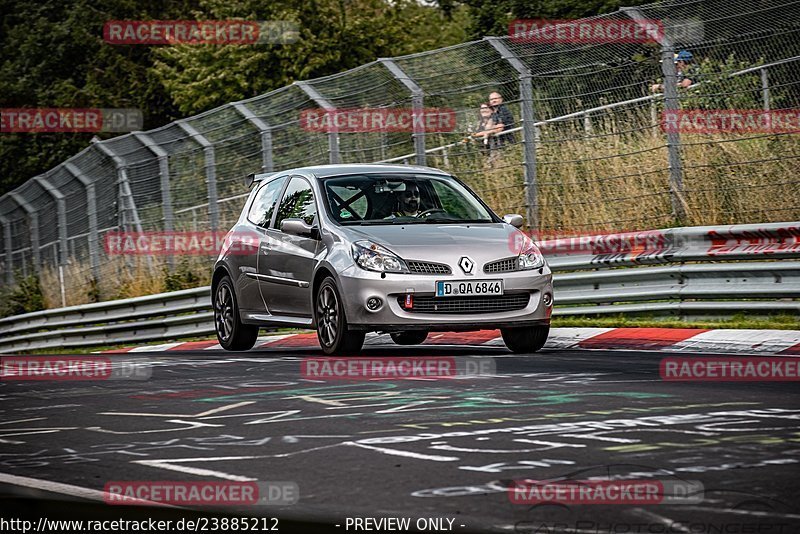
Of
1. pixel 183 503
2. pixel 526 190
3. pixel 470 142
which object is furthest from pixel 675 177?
pixel 183 503

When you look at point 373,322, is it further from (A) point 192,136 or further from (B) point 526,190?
(A) point 192,136

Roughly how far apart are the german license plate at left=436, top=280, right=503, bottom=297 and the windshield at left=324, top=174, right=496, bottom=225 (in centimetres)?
110

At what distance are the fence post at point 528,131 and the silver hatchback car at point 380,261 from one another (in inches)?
108

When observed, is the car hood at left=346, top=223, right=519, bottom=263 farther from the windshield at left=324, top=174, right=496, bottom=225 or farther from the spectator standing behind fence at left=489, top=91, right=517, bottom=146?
the spectator standing behind fence at left=489, top=91, right=517, bottom=146

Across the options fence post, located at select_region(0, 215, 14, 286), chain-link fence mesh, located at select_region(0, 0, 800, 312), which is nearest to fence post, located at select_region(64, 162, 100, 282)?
chain-link fence mesh, located at select_region(0, 0, 800, 312)

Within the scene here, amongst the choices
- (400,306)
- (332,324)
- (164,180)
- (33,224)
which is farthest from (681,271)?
(33,224)

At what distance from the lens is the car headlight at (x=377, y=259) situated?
11148 millimetres

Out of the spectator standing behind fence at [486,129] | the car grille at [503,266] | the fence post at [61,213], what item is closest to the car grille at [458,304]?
the car grille at [503,266]

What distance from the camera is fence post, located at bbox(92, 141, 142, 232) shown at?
23.2 m

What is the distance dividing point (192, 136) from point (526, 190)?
22.1 ft

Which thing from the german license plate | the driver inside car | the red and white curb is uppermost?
the driver inside car

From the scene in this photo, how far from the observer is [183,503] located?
212 inches

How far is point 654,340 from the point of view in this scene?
12070 millimetres

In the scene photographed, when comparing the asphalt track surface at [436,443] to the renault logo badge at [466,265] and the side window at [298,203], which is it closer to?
the renault logo badge at [466,265]
